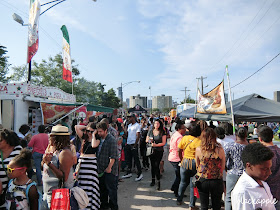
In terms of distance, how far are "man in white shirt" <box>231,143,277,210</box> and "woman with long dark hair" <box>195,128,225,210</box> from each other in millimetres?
1241

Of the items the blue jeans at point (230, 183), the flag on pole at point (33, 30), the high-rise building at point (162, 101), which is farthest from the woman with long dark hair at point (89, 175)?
the high-rise building at point (162, 101)

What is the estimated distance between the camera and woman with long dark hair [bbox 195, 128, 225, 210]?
9.55ft

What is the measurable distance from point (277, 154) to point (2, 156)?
365cm

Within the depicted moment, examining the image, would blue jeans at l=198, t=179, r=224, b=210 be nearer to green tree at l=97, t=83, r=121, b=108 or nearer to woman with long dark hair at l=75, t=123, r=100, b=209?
woman with long dark hair at l=75, t=123, r=100, b=209

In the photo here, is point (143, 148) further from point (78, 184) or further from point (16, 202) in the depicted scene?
point (16, 202)

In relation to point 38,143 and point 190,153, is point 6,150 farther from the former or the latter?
point 190,153

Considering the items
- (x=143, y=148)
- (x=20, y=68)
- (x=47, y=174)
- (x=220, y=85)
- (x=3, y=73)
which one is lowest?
(x=143, y=148)

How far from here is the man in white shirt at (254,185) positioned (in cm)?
151

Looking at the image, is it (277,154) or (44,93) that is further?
(44,93)

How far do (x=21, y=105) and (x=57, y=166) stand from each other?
22.1 feet

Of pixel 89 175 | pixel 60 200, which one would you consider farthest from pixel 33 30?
pixel 60 200

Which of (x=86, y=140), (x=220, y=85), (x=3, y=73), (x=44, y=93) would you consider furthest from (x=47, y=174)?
(x=3, y=73)

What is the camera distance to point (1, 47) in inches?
326

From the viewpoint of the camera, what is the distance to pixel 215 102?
19.8ft
